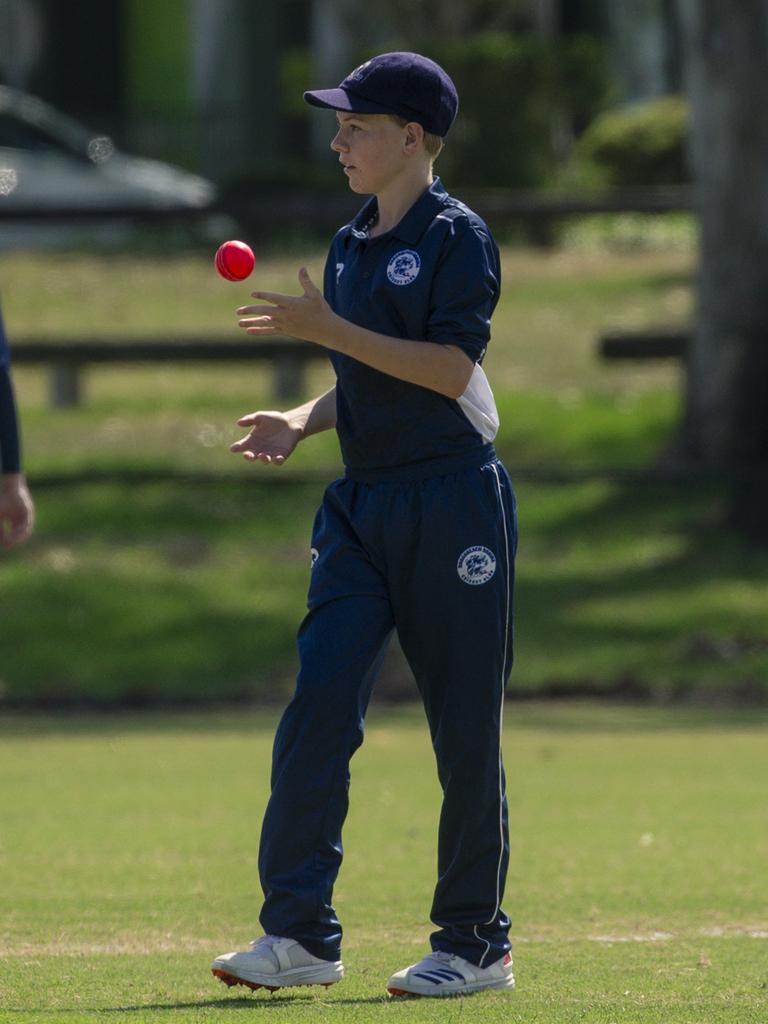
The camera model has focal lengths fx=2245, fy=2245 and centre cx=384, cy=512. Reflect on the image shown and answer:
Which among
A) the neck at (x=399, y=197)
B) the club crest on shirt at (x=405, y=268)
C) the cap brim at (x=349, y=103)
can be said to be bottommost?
the club crest on shirt at (x=405, y=268)

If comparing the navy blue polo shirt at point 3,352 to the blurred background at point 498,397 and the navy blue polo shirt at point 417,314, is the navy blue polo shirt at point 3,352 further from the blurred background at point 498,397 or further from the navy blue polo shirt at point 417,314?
A: the blurred background at point 498,397

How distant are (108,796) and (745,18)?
7.84m

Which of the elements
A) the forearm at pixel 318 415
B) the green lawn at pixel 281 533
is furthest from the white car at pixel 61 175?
the forearm at pixel 318 415

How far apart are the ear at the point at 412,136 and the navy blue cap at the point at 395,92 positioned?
0.03 feet

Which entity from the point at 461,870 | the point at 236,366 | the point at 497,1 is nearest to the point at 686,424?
the point at 236,366

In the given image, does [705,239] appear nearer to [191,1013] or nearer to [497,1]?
[191,1013]

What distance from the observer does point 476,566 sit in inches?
186

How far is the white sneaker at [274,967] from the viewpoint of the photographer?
458 centimetres

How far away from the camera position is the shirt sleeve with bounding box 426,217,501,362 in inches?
183

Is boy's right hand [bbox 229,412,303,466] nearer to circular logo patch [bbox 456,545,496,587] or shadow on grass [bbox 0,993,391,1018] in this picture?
circular logo patch [bbox 456,545,496,587]

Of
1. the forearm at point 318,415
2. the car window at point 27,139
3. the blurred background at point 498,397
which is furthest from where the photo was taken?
the car window at point 27,139

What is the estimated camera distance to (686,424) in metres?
14.3

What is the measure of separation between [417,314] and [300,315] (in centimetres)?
33

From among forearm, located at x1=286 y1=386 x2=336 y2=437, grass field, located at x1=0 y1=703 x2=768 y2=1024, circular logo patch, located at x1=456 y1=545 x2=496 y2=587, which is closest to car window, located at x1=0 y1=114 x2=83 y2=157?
grass field, located at x1=0 y1=703 x2=768 y2=1024
